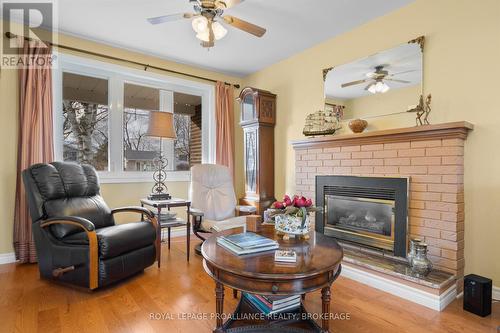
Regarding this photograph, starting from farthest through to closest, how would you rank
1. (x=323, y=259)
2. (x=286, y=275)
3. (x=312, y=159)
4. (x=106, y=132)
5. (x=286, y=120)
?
(x=286, y=120)
(x=106, y=132)
(x=312, y=159)
(x=323, y=259)
(x=286, y=275)

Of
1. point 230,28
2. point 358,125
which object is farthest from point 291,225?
point 230,28

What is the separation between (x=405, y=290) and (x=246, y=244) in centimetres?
144

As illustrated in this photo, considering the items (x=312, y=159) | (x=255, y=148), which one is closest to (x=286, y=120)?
(x=255, y=148)

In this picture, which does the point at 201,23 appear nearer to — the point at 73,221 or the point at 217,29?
the point at 217,29

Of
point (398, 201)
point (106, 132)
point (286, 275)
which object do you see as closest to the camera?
point (286, 275)

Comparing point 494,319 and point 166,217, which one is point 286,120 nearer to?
point 166,217

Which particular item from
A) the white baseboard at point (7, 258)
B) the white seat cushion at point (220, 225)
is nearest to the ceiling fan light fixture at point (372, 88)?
the white seat cushion at point (220, 225)

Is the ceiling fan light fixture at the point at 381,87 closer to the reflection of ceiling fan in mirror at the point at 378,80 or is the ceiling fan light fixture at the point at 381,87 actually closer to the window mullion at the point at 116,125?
the reflection of ceiling fan in mirror at the point at 378,80

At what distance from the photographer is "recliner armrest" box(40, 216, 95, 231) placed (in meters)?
2.12

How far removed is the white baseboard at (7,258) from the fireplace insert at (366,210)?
10.8ft

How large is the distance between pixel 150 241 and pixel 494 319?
2683mm

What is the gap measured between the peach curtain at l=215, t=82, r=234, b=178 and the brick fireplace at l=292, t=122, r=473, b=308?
6.34ft

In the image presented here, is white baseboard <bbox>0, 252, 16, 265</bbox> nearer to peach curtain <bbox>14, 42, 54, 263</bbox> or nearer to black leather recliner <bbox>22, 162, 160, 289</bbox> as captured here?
peach curtain <bbox>14, 42, 54, 263</bbox>

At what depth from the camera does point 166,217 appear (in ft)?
9.68
